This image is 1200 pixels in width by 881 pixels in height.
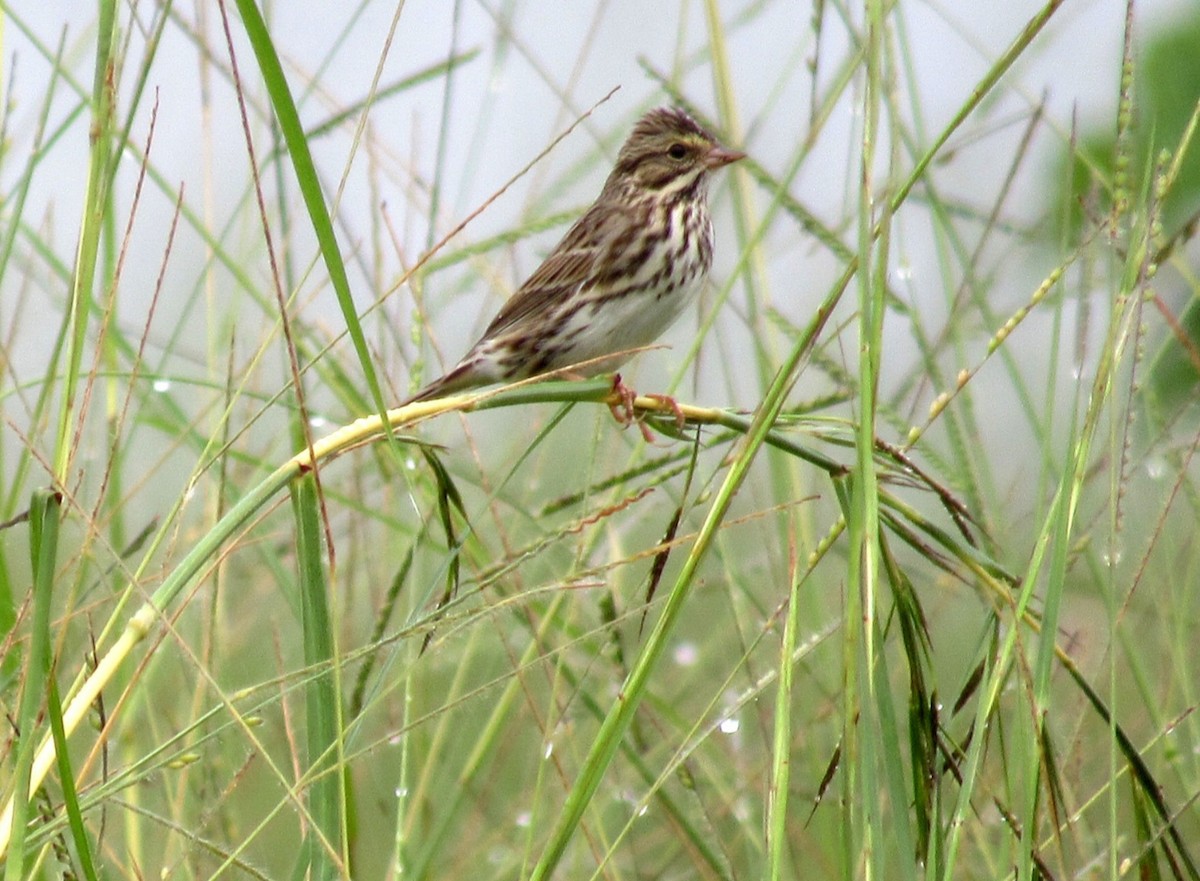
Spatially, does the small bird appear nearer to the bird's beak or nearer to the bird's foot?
the bird's beak

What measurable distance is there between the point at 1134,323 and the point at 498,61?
1596mm

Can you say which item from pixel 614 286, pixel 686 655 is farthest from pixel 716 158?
pixel 686 655

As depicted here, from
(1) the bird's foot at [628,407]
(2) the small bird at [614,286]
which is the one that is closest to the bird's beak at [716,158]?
(2) the small bird at [614,286]

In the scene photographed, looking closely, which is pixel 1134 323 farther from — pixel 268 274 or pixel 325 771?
pixel 268 274

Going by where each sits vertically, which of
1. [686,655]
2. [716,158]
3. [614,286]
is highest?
[716,158]

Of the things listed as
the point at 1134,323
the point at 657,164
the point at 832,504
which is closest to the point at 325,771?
the point at 1134,323

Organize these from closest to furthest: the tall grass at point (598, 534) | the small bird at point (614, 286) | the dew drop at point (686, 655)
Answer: the tall grass at point (598, 534) → the dew drop at point (686, 655) → the small bird at point (614, 286)

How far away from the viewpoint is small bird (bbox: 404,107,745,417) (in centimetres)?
397

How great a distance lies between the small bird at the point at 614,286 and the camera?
397 cm

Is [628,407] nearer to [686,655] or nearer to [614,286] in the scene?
[686,655]

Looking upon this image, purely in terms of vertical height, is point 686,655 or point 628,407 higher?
point 628,407

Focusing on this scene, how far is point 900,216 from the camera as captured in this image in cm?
271

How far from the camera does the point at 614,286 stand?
402 centimetres

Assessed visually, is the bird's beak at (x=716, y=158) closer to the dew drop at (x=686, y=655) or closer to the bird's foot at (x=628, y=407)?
the bird's foot at (x=628, y=407)
